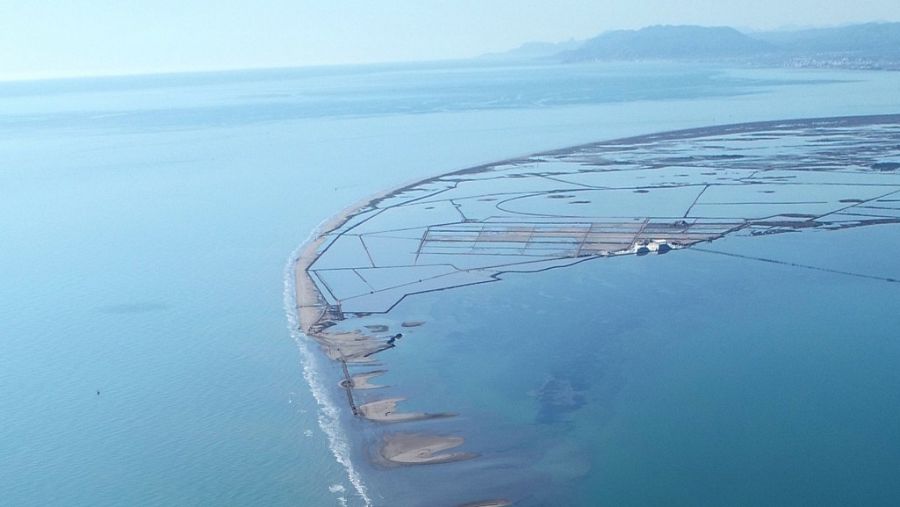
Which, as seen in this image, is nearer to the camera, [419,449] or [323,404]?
[419,449]

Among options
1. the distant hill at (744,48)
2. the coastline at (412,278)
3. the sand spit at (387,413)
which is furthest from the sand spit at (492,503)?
the distant hill at (744,48)

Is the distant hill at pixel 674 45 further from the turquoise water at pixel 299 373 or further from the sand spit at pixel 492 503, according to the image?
the sand spit at pixel 492 503

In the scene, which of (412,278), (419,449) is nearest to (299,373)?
(419,449)

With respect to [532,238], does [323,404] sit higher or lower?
lower

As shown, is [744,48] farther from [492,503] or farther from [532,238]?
[492,503]

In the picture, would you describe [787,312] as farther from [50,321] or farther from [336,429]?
[50,321]

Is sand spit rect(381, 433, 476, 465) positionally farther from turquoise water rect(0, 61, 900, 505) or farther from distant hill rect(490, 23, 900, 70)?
distant hill rect(490, 23, 900, 70)
